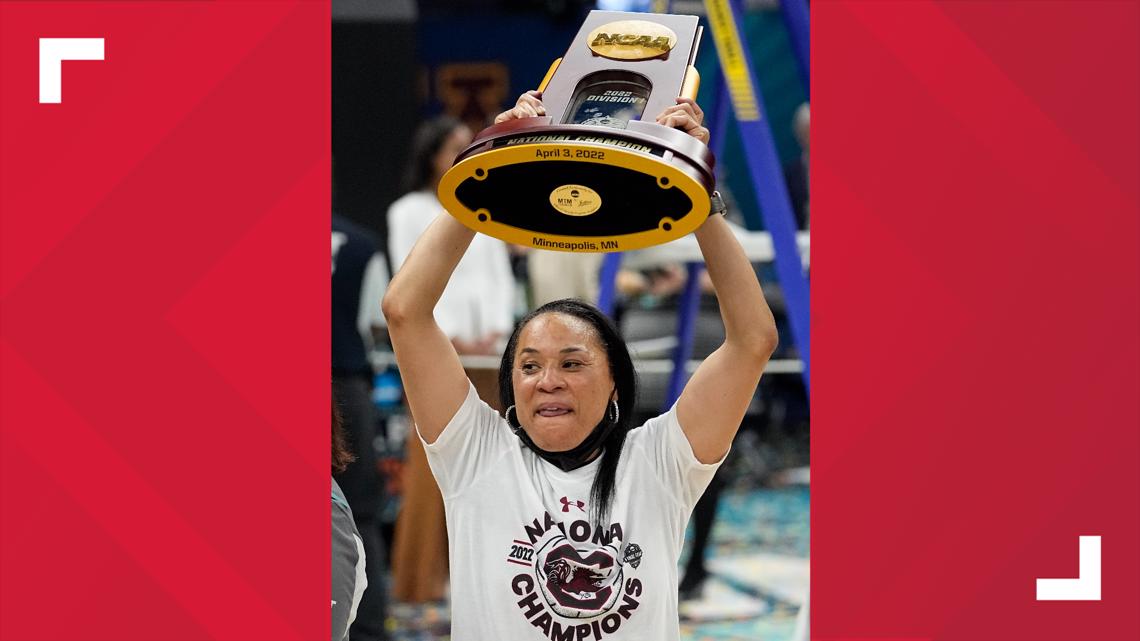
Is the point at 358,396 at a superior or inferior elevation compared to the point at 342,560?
superior

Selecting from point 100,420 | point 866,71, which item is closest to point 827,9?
point 866,71

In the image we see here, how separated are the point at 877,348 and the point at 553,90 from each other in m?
0.43

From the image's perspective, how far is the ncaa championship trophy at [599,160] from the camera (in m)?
1.17

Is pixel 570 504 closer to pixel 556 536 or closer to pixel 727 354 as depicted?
pixel 556 536

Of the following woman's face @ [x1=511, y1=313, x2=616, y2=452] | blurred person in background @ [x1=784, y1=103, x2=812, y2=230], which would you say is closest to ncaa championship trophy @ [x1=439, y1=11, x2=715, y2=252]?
woman's face @ [x1=511, y1=313, x2=616, y2=452]

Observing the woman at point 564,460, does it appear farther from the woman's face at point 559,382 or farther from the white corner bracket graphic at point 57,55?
the white corner bracket graphic at point 57,55

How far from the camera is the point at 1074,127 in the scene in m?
1.32

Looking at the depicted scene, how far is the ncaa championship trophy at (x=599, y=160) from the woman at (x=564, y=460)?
0.22m

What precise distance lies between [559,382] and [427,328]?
0.18 meters

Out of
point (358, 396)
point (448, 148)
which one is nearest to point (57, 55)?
point (358, 396)

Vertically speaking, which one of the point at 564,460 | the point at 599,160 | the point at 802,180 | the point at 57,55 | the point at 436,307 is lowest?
the point at 564,460

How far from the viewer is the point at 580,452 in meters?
1.62

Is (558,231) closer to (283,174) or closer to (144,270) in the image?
(283,174)

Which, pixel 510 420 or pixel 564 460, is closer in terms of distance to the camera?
pixel 564 460
